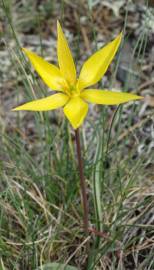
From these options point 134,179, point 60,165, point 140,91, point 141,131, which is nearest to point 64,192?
point 60,165

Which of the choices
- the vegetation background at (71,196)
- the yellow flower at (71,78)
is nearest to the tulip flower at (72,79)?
the yellow flower at (71,78)

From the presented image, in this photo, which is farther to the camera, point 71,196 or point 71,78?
point 71,196

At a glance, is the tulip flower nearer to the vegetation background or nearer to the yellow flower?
the yellow flower

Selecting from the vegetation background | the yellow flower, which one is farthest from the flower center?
the vegetation background

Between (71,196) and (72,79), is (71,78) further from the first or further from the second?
(71,196)

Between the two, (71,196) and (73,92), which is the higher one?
(73,92)

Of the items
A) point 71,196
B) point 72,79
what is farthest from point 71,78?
point 71,196

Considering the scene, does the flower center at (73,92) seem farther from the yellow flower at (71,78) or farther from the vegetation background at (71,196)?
the vegetation background at (71,196)

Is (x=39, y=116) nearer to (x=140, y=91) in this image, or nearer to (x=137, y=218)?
(x=137, y=218)

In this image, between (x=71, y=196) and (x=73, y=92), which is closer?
(x=73, y=92)

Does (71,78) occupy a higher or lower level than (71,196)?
higher
